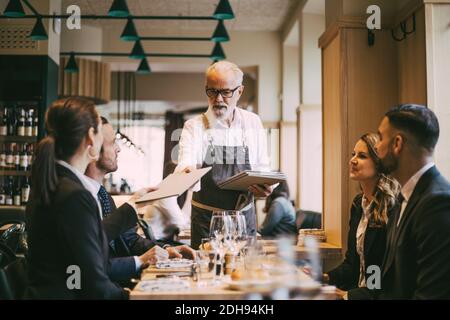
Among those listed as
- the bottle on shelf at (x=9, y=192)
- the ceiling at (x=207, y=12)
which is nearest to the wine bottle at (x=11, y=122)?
the bottle on shelf at (x=9, y=192)

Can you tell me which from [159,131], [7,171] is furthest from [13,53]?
[159,131]

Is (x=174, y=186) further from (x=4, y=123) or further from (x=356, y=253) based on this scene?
(x=4, y=123)

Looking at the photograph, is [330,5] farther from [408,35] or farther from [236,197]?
[236,197]

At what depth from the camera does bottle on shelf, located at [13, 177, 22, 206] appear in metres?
5.31

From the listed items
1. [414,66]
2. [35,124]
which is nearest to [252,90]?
[35,124]

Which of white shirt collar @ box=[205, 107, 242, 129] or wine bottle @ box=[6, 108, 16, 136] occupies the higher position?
wine bottle @ box=[6, 108, 16, 136]

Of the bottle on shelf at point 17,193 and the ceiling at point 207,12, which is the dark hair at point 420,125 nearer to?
the ceiling at point 207,12

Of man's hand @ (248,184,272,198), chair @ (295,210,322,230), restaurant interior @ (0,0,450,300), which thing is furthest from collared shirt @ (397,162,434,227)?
chair @ (295,210,322,230)

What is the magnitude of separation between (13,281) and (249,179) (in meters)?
1.08

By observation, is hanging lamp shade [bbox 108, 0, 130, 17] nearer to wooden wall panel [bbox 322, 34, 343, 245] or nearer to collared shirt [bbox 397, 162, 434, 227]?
wooden wall panel [bbox 322, 34, 343, 245]

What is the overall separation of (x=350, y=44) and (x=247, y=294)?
2.40m

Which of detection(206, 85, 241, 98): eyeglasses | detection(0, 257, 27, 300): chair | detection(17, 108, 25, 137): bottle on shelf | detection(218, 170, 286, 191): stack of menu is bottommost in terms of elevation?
detection(0, 257, 27, 300): chair

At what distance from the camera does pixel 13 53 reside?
17.3 feet

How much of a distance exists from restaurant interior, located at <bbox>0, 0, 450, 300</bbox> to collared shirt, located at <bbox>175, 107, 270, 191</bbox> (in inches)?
3.4
